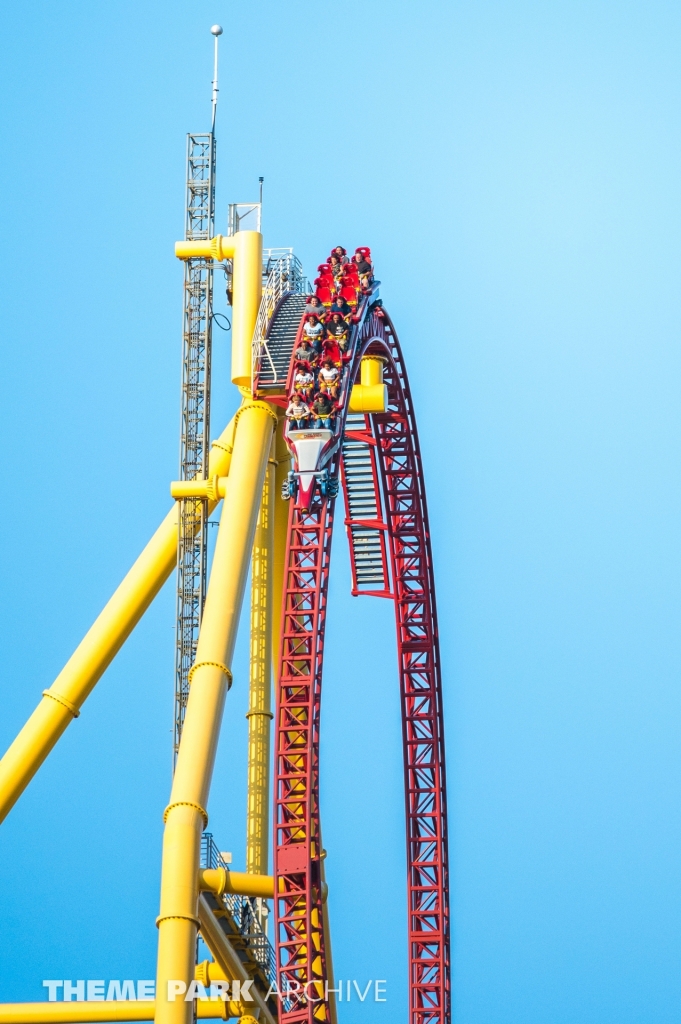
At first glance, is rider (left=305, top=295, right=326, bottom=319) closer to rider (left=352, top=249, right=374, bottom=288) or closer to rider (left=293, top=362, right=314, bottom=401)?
rider (left=352, top=249, right=374, bottom=288)

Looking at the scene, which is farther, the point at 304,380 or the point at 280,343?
the point at 280,343

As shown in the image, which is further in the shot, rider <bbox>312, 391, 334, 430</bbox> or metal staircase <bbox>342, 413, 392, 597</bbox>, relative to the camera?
metal staircase <bbox>342, 413, 392, 597</bbox>

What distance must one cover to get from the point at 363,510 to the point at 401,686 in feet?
10.9

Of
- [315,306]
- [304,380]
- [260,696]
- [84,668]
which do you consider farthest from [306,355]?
[84,668]

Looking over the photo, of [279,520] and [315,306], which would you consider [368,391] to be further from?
[279,520]

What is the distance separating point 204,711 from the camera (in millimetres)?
27125

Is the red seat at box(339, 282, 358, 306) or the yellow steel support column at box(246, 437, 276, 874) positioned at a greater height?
the red seat at box(339, 282, 358, 306)

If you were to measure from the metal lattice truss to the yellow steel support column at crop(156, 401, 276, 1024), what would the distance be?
0.93 metres

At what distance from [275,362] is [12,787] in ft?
25.0

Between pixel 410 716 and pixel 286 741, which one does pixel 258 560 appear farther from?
pixel 410 716

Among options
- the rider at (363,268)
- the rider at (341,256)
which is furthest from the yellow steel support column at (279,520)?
the rider at (341,256)

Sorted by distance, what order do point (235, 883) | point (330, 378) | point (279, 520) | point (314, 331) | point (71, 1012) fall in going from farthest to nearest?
point (279, 520)
point (314, 331)
point (330, 378)
point (71, 1012)
point (235, 883)

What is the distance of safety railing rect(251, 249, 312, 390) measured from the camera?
3183 centimetres

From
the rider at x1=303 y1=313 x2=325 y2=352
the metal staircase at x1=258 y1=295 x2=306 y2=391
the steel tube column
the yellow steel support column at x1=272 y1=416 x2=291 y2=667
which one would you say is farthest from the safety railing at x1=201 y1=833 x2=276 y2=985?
the rider at x1=303 y1=313 x2=325 y2=352
